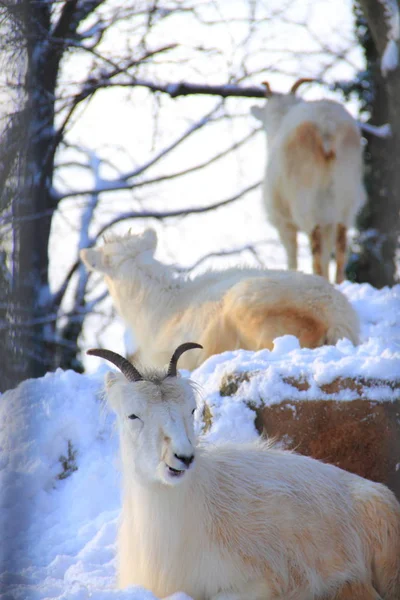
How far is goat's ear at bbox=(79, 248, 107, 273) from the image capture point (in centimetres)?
686

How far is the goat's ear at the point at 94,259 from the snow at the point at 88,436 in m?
1.40

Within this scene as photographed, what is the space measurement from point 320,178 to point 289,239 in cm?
81

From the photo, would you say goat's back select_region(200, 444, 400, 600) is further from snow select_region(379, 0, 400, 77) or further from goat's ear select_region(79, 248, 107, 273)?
snow select_region(379, 0, 400, 77)

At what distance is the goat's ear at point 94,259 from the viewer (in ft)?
22.5

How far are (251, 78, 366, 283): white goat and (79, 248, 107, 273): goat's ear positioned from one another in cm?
264

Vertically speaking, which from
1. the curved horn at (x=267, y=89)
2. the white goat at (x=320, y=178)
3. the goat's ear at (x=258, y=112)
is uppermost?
the curved horn at (x=267, y=89)

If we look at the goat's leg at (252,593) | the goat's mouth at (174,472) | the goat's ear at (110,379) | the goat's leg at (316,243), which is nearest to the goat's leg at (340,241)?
the goat's leg at (316,243)

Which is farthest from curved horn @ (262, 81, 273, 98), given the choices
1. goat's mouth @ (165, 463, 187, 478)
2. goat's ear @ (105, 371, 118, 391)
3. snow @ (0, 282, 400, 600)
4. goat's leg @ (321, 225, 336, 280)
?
goat's mouth @ (165, 463, 187, 478)

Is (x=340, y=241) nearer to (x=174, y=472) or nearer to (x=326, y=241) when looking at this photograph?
(x=326, y=241)

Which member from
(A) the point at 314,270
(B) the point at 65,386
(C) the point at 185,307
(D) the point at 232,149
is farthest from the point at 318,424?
(D) the point at 232,149

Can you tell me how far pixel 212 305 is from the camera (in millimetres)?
6414

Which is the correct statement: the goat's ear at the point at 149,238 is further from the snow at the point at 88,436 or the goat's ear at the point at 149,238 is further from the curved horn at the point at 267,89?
the curved horn at the point at 267,89

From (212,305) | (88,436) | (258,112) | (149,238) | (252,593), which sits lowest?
(252,593)

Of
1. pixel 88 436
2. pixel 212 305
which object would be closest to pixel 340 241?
pixel 212 305
